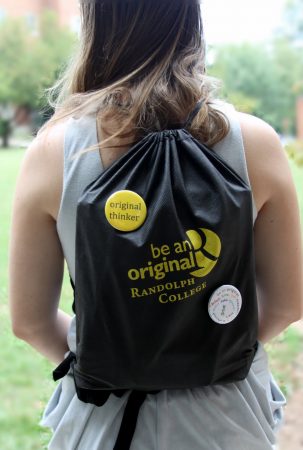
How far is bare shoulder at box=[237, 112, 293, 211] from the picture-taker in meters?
0.71

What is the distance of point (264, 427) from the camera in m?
0.80

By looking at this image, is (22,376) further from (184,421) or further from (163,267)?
(163,267)

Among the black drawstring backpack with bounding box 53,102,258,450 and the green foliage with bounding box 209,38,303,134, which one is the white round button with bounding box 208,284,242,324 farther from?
the green foliage with bounding box 209,38,303,134

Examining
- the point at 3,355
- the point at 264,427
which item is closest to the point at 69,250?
the point at 264,427

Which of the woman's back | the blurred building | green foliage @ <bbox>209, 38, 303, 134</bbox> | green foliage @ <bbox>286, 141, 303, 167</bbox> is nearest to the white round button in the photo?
the woman's back

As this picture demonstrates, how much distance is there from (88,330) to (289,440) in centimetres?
134

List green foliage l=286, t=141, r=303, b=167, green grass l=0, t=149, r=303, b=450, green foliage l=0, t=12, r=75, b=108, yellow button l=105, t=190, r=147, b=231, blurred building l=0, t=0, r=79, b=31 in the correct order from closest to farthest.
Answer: yellow button l=105, t=190, r=147, b=231
green foliage l=286, t=141, r=303, b=167
green grass l=0, t=149, r=303, b=450
green foliage l=0, t=12, r=75, b=108
blurred building l=0, t=0, r=79, b=31

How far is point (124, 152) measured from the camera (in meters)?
0.70

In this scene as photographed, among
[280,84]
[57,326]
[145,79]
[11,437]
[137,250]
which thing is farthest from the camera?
[280,84]

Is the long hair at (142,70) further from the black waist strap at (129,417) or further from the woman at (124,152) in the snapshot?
the black waist strap at (129,417)

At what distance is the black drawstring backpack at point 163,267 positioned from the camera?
632 millimetres

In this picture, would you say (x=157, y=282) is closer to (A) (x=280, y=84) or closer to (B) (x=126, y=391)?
(B) (x=126, y=391)

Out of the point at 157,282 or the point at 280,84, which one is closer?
the point at 157,282

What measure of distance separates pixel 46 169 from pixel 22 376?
1262 millimetres
